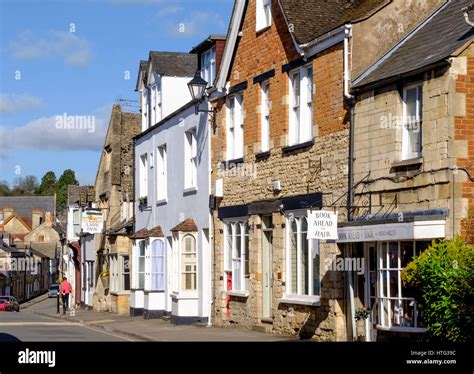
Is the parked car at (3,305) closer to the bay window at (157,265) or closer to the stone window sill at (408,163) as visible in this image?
the bay window at (157,265)

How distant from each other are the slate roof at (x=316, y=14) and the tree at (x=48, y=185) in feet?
415

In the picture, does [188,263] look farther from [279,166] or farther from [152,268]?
[279,166]

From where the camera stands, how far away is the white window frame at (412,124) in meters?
19.4

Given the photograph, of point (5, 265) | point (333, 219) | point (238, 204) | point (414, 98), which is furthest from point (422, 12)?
point (5, 265)

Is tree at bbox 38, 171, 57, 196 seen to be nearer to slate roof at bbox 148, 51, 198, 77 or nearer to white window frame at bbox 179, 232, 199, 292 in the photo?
slate roof at bbox 148, 51, 198, 77

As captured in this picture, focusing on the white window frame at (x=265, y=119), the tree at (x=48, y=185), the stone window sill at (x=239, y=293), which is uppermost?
the tree at (x=48, y=185)

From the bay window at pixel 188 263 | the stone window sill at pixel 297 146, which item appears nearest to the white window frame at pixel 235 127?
the stone window sill at pixel 297 146

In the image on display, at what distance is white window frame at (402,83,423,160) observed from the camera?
763 inches

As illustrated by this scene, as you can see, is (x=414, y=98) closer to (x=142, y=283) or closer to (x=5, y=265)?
(x=142, y=283)

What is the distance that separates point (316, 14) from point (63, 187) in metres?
122

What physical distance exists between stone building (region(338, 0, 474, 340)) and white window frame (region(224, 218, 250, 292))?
6.10 metres

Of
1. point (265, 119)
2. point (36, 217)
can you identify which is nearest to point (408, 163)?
point (265, 119)

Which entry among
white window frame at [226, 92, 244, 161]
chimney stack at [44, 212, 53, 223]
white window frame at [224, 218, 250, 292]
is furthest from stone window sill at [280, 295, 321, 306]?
chimney stack at [44, 212, 53, 223]

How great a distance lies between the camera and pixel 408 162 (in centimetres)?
1950
